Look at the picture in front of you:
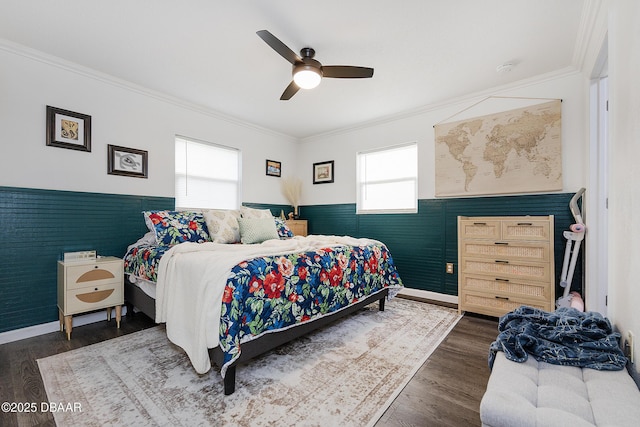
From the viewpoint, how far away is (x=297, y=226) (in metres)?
Result: 4.77

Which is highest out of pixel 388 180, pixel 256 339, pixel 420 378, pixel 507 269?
pixel 388 180

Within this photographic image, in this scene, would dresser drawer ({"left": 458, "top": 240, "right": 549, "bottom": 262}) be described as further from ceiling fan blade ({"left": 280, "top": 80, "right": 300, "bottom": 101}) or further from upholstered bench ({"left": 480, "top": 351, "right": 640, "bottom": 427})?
ceiling fan blade ({"left": 280, "top": 80, "right": 300, "bottom": 101})

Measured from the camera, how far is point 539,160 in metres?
3.00

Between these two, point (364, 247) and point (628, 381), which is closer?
point (628, 381)

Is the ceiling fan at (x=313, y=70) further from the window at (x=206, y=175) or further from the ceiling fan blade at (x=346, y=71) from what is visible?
the window at (x=206, y=175)

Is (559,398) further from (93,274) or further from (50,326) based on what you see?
(50,326)

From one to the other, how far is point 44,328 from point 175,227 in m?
1.42

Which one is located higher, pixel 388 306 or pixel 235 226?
pixel 235 226

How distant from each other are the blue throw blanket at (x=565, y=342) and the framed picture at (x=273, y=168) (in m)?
4.01

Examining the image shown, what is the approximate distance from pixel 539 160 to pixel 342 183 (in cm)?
262

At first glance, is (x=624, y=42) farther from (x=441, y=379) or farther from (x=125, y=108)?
(x=125, y=108)

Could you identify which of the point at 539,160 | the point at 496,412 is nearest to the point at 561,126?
the point at 539,160

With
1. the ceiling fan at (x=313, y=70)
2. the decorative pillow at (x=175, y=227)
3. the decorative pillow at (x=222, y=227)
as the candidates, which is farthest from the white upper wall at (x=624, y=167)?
the decorative pillow at (x=175, y=227)

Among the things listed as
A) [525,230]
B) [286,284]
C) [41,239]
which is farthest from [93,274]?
[525,230]
